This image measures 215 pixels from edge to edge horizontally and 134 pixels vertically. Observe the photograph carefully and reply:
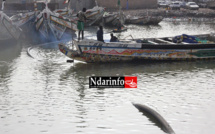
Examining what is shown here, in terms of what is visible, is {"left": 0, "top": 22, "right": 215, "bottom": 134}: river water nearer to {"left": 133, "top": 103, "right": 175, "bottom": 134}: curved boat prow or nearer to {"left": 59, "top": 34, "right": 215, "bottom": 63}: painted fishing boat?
{"left": 133, "top": 103, "right": 175, "bottom": 134}: curved boat prow

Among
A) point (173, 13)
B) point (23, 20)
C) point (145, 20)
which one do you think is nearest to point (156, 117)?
point (23, 20)

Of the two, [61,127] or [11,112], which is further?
[11,112]

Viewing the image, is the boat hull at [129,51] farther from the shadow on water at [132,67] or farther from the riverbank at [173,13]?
the riverbank at [173,13]

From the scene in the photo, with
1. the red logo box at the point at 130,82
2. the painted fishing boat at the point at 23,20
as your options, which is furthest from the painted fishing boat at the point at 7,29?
the red logo box at the point at 130,82

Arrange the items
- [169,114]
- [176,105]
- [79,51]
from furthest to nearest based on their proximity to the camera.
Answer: [79,51]
[176,105]
[169,114]

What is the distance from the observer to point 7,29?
29094 millimetres

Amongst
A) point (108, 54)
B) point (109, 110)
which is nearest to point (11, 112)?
point (109, 110)

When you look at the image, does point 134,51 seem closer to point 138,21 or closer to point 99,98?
point 99,98

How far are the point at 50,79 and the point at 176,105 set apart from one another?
626 cm

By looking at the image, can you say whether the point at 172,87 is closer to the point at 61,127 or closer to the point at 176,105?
the point at 176,105

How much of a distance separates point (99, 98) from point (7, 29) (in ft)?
59.7

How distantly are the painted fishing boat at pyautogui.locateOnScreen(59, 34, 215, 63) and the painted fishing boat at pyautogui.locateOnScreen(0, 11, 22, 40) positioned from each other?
1162 centimetres

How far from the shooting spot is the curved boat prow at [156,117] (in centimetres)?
988

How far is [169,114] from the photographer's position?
11438 millimetres
